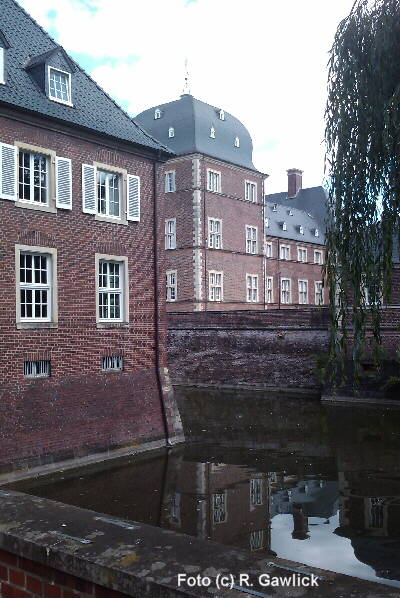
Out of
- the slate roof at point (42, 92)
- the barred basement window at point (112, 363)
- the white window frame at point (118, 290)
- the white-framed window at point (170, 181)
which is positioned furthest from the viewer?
the white-framed window at point (170, 181)

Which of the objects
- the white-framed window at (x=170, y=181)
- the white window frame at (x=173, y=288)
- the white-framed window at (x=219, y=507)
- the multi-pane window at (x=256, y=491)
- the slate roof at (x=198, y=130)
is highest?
the slate roof at (x=198, y=130)

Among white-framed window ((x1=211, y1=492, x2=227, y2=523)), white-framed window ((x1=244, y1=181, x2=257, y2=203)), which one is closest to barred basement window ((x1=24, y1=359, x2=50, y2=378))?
white-framed window ((x1=211, y1=492, x2=227, y2=523))

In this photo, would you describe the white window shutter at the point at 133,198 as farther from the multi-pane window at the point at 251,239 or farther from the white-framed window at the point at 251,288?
the multi-pane window at the point at 251,239

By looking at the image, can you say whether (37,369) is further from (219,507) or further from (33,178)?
(219,507)

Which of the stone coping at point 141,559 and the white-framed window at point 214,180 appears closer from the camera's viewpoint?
the stone coping at point 141,559

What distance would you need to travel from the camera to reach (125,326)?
1658cm

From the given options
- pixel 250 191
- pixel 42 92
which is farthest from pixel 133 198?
pixel 250 191

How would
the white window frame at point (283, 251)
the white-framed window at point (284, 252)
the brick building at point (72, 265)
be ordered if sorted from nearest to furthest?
the brick building at point (72, 265) → the white window frame at point (283, 251) → the white-framed window at point (284, 252)

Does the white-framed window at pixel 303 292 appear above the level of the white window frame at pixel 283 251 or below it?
below

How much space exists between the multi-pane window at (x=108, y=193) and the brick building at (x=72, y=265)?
3 cm

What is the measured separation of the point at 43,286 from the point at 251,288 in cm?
2802

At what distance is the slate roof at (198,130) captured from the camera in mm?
38562

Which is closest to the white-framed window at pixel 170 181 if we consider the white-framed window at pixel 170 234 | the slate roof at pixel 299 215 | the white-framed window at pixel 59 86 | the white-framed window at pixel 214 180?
the white-framed window at pixel 170 234

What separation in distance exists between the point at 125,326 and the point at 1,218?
15.3 feet
